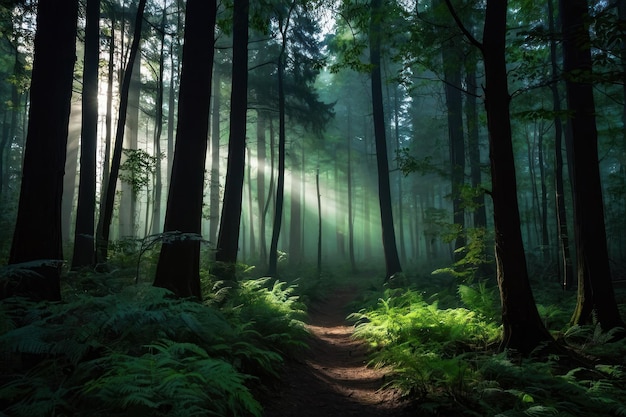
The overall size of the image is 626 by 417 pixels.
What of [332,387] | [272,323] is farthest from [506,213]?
[272,323]

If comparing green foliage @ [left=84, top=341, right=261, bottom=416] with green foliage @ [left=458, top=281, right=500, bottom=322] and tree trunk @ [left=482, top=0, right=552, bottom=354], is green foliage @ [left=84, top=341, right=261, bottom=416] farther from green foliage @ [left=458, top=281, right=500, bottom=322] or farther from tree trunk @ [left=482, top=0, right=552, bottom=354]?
green foliage @ [left=458, top=281, right=500, bottom=322]

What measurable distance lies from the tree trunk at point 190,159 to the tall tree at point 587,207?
6799 mm

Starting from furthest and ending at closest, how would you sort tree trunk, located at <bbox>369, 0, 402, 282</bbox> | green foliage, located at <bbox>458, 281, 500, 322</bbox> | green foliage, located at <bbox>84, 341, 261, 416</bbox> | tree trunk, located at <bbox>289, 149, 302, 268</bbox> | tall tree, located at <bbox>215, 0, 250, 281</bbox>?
tree trunk, located at <bbox>289, 149, 302, 268</bbox>, tree trunk, located at <bbox>369, 0, 402, 282</bbox>, tall tree, located at <bbox>215, 0, 250, 281</bbox>, green foliage, located at <bbox>458, 281, 500, 322</bbox>, green foliage, located at <bbox>84, 341, 261, 416</bbox>

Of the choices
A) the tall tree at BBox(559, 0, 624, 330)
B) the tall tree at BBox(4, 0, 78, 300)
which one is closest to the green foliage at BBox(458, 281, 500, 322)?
the tall tree at BBox(559, 0, 624, 330)

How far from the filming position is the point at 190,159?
6957mm

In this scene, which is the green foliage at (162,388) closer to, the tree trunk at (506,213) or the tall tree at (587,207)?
the tree trunk at (506,213)

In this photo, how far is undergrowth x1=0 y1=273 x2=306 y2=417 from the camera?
113 inches

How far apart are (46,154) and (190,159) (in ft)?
7.44

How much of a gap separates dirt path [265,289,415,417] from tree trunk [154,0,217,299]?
2.55 metres

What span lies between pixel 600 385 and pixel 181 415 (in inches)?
187

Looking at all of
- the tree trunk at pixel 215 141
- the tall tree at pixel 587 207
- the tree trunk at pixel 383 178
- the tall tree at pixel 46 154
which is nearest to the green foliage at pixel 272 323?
the tall tree at pixel 46 154

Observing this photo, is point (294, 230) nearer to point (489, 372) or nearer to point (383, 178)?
point (383, 178)

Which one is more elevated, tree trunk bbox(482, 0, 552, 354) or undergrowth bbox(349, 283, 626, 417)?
tree trunk bbox(482, 0, 552, 354)

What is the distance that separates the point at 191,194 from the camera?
6973mm
